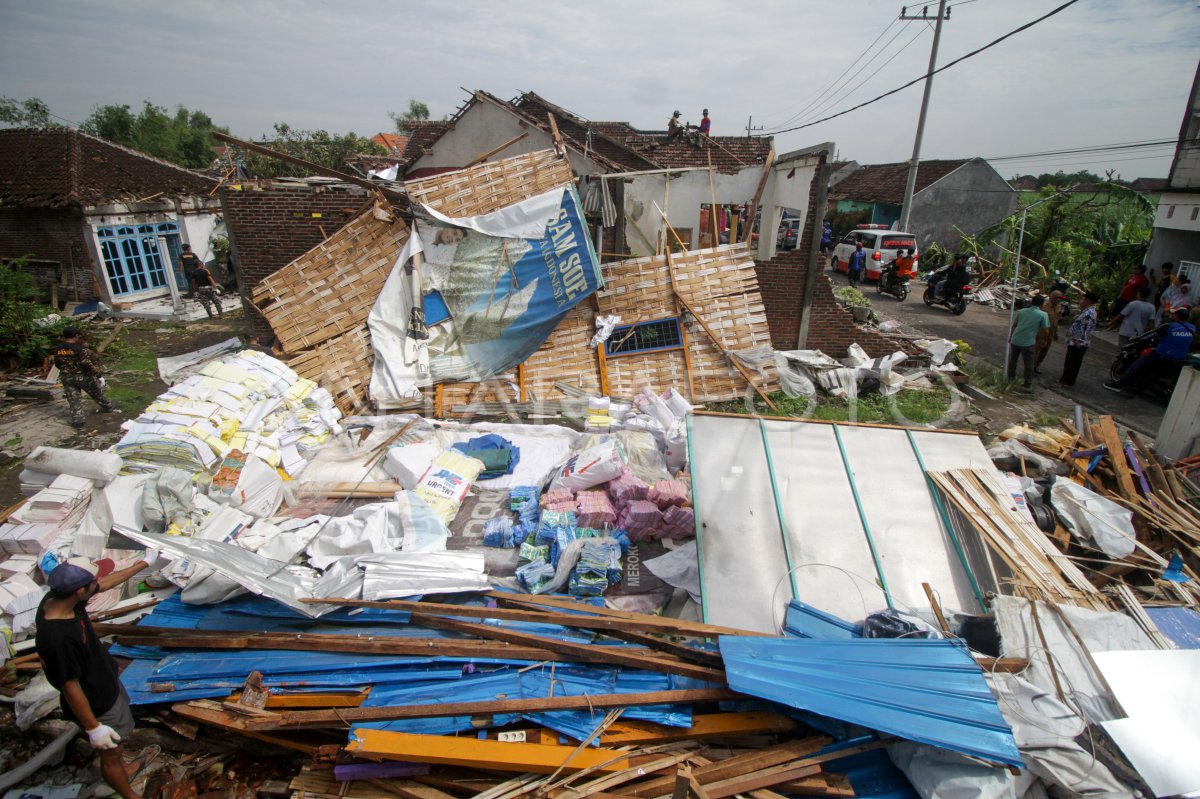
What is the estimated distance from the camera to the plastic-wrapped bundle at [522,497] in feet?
20.0

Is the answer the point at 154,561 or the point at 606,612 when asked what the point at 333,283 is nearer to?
the point at 154,561

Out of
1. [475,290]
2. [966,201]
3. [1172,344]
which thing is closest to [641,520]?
[475,290]

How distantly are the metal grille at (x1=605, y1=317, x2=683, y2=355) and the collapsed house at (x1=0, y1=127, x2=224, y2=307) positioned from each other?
13.3m

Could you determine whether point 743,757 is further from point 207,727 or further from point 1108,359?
point 1108,359

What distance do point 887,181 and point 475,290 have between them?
79.4 feet

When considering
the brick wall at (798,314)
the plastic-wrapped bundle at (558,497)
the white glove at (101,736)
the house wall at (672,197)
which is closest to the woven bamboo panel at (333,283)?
the house wall at (672,197)

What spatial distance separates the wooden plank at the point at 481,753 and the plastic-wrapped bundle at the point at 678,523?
8.27 feet

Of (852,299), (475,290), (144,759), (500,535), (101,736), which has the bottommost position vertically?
(144,759)

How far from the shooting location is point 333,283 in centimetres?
845

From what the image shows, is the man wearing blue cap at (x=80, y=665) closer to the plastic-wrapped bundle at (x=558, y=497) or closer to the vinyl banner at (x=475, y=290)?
the plastic-wrapped bundle at (x=558, y=497)

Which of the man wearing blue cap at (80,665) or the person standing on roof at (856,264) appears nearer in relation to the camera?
the man wearing blue cap at (80,665)

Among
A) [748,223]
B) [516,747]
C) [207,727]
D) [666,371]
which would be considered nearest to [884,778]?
[516,747]

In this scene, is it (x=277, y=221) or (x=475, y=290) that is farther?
(x=277, y=221)

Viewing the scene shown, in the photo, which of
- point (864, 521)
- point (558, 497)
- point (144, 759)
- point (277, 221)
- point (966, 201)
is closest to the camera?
point (144, 759)
